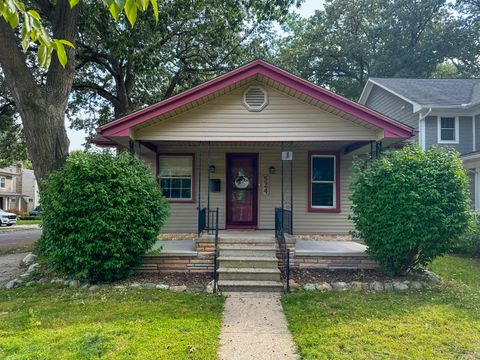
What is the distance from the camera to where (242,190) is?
9.55m

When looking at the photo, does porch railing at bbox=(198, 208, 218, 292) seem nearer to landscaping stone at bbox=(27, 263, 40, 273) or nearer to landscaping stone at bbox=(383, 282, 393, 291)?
landscaping stone at bbox=(383, 282, 393, 291)

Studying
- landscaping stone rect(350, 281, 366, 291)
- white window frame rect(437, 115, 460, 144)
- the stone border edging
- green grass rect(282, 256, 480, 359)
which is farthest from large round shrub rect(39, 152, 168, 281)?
white window frame rect(437, 115, 460, 144)

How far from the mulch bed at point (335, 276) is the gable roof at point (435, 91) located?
408 inches

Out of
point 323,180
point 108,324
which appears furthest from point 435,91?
point 108,324

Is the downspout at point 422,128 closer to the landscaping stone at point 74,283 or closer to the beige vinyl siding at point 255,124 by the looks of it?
the beige vinyl siding at point 255,124

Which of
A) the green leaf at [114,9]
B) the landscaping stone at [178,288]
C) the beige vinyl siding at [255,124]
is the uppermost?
the beige vinyl siding at [255,124]

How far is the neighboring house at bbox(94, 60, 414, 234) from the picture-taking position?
725 centimetres

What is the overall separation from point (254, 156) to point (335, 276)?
14.3ft

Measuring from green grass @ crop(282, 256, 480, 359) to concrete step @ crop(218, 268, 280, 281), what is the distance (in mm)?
719

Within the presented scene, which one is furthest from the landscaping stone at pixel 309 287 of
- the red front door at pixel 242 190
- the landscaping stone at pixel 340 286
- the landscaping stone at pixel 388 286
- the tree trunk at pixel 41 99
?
the tree trunk at pixel 41 99

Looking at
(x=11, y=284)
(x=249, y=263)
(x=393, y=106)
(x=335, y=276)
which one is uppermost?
(x=393, y=106)

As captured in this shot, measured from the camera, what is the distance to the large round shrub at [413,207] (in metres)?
5.76

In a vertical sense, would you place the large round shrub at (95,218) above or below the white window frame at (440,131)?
below

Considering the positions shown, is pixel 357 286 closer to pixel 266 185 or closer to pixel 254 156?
pixel 266 185
